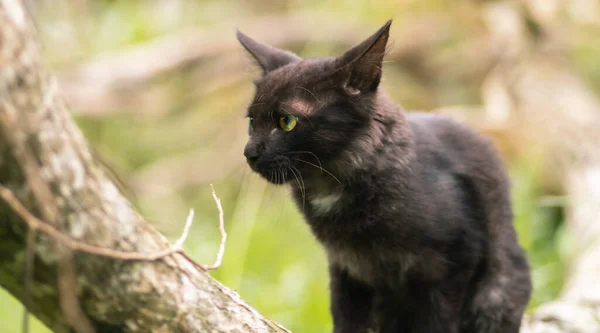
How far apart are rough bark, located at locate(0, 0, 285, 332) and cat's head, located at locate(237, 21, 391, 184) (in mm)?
947

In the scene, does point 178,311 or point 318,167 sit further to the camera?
point 318,167

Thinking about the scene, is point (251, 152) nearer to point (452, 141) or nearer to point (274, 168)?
point (274, 168)

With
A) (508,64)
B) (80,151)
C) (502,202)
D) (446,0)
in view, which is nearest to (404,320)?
(502,202)

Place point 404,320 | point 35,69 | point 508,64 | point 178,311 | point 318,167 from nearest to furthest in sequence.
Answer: point 35,69, point 178,311, point 318,167, point 404,320, point 508,64

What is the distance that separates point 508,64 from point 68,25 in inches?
178

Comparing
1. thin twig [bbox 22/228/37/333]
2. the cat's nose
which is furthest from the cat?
thin twig [bbox 22/228/37/333]

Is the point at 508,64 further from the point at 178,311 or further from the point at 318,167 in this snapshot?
the point at 178,311

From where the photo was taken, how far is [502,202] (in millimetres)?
3494

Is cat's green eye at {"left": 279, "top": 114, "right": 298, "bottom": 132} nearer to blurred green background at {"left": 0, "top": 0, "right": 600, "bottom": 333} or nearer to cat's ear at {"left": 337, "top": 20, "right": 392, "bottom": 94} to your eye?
cat's ear at {"left": 337, "top": 20, "right": 392, "bottom": 94}

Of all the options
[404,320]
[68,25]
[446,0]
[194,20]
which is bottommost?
[404,320]

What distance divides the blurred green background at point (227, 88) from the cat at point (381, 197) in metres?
1.91

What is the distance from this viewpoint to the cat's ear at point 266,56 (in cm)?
320

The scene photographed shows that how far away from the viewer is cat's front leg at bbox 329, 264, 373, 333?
3266 mm

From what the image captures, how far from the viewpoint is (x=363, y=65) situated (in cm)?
282
